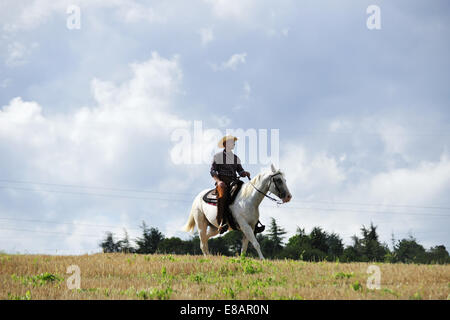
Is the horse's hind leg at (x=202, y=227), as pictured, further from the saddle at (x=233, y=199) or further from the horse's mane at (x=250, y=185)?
the horse's mane at (x=250, y=185)

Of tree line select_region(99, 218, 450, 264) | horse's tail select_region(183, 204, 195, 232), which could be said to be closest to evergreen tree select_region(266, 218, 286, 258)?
tree line select_region(99, 218, 450, 264)

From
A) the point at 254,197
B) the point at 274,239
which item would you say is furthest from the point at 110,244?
the point at 254,197

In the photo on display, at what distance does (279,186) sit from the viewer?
1271cm

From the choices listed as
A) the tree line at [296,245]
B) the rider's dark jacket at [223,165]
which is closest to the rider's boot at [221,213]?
the rider's dark jacket at [223,165]

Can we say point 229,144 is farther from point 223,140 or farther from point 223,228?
point 223,228

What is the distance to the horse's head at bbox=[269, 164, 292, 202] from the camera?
498 inches

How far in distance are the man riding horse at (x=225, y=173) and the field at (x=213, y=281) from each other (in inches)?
96.9

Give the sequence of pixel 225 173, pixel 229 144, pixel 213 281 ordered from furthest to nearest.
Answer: pixel 229 144, pixel 225 173, pixel 213 281

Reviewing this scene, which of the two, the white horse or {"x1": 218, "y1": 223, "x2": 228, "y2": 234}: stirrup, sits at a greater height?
the white horse

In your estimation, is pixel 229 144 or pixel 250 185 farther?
pixel 229 144

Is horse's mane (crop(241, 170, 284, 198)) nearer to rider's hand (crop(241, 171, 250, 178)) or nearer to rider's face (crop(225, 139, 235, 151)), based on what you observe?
rider's hand (crop(241, 171, 250, 178))

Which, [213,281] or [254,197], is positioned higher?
[254,197]

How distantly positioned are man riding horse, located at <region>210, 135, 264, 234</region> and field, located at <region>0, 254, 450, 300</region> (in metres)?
2.46

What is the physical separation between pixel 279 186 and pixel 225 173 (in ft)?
7.30
